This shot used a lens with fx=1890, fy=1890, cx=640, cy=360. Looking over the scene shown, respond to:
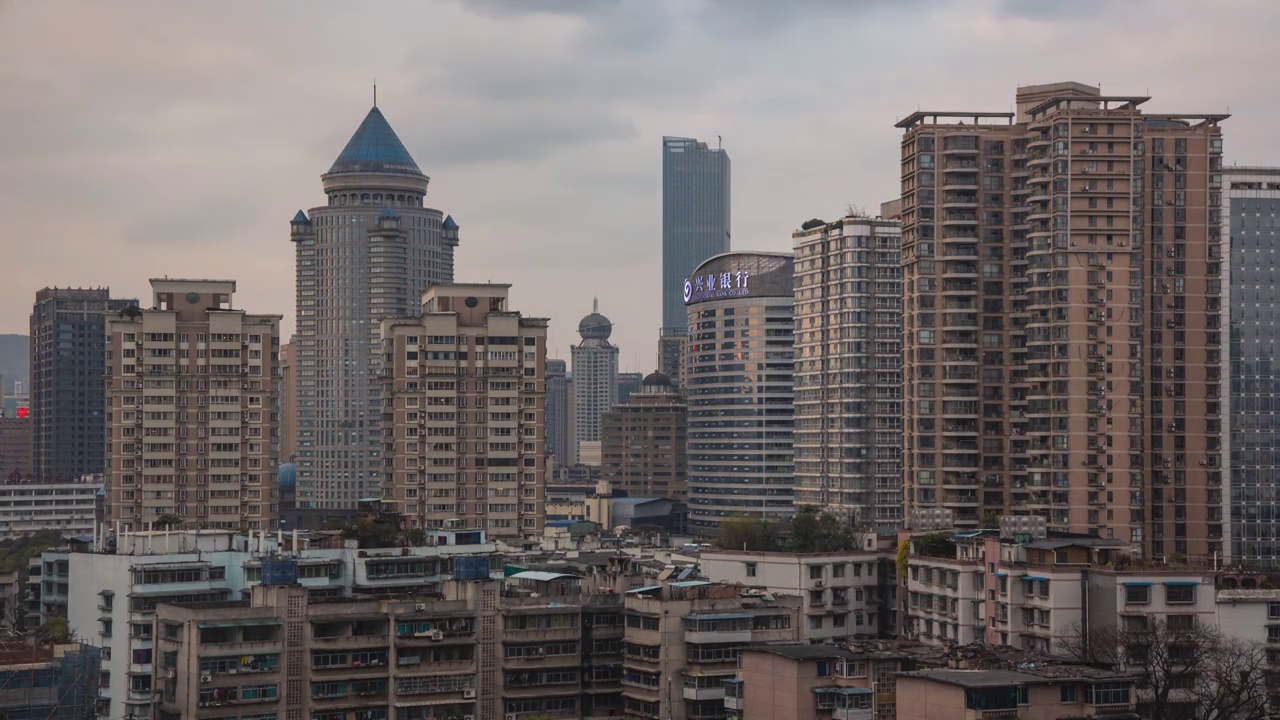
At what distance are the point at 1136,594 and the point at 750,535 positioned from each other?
69975mm

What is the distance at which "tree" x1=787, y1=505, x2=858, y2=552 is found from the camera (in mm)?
126875

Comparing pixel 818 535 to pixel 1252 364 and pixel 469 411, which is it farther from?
pixel 1252 364

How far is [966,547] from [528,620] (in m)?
22.2

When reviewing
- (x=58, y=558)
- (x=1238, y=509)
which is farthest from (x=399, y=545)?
(x=1238, y=509)

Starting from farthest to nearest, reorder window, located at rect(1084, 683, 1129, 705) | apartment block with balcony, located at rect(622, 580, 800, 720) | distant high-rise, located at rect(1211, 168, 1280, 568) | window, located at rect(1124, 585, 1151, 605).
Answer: distant high-rise, located at rect(1211, 168, 1280, 568)
apartment block with balcony, located at rect(622, 580, 800, 720)
window, located at rect(1124, 585, 1151, 605)
window, located at rect(1084, 683, 1129, 705)

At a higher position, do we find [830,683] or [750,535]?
A: [830,683]

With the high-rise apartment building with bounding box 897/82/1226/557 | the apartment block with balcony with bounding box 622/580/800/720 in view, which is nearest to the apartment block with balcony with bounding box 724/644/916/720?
the apartment block with balcony with bounding box 622/580/800/720

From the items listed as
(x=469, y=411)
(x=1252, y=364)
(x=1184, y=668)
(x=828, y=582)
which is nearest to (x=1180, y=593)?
(x=1184, y=668)

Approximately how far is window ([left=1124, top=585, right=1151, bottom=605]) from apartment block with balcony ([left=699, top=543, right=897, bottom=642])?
18594 millimetres

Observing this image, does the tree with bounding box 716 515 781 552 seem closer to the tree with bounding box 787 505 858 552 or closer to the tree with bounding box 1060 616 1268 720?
the tree with bounding box 787 505 858 552

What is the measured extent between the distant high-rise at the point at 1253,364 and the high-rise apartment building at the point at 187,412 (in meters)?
70.8

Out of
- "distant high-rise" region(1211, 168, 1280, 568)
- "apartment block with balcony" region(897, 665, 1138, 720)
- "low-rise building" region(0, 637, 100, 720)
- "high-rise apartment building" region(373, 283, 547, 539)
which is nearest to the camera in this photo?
"apartment block with balcony" region(897, 665, 1138, 720)

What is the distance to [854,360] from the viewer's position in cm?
16800

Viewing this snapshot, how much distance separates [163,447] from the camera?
14238cm
